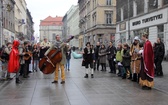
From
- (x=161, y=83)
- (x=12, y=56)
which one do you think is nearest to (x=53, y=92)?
(x=12, y=56)

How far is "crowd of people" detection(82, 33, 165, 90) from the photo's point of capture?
10.4 metres

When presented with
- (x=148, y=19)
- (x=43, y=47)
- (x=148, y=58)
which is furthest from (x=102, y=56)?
(x=148, y=19)

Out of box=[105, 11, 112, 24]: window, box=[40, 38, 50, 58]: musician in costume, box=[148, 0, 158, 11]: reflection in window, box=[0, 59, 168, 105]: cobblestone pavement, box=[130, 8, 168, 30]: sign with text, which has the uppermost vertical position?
box=[105, 11, 112, 24]: window

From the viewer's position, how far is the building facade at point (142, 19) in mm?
29203

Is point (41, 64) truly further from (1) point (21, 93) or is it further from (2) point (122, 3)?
(2) point (122, 3)

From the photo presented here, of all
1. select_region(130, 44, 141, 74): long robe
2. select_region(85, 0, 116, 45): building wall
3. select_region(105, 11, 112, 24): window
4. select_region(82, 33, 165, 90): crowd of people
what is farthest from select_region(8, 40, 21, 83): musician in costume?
select_region(105, 11, 112, 24): window

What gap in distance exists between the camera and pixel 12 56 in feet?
39.0

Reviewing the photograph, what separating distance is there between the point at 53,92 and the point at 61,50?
2.71 meters

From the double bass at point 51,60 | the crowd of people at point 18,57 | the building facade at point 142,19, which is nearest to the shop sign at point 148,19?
the building facade at point 142,19

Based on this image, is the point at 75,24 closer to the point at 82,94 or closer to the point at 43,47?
the point at 43,47

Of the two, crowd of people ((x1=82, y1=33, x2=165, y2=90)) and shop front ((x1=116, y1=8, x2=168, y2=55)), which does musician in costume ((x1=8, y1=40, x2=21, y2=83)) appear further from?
shop front ((x1=116, y1=8, x2=168, y2=55))

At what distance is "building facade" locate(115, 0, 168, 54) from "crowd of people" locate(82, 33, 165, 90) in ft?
45.0

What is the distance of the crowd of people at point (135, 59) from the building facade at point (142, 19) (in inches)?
540

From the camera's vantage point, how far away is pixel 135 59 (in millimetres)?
11867
